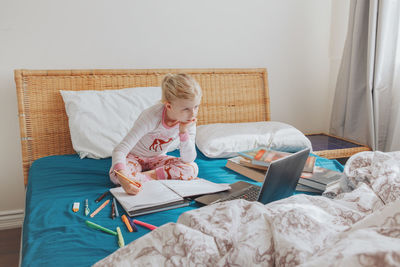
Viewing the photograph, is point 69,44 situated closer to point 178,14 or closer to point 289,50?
point 178,14

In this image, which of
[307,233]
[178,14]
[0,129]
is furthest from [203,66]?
[307,233]

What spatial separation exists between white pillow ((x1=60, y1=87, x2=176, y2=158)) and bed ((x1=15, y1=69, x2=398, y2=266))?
0.09 m

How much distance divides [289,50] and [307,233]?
2.29 metres

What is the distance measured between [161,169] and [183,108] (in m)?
0.33

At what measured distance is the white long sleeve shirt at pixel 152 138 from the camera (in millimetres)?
1417

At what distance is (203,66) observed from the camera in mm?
2428

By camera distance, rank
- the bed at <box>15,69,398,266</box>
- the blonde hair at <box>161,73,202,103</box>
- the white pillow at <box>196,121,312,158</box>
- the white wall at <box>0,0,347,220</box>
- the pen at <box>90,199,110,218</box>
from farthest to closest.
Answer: the white wall at <box>0,0,347,220</box> < the white pillow at <box>196,121,312,158</box> < the blonde hair at <box>161,73,202,103</box> < the pen at <box>90,199,110,218</box> < the bed at <box>15,69,398,266</box>

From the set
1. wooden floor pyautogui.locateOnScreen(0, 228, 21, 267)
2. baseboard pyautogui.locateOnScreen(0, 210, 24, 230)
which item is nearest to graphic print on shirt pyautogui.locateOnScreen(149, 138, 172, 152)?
wooden floor pyautogui.locateOnScreen(0, 228, 21, 267)

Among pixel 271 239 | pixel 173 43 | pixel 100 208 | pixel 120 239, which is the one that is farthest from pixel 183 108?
pixel 173 43

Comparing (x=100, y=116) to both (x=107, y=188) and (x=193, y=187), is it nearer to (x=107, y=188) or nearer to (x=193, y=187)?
(x=107, y=188)

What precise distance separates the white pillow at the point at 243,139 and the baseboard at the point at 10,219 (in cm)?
129

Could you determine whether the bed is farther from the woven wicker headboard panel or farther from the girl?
the girl

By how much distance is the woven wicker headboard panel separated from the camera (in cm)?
193

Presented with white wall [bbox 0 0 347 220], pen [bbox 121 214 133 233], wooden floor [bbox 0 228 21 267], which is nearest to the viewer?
pen [bbox 121 214 133 233]
